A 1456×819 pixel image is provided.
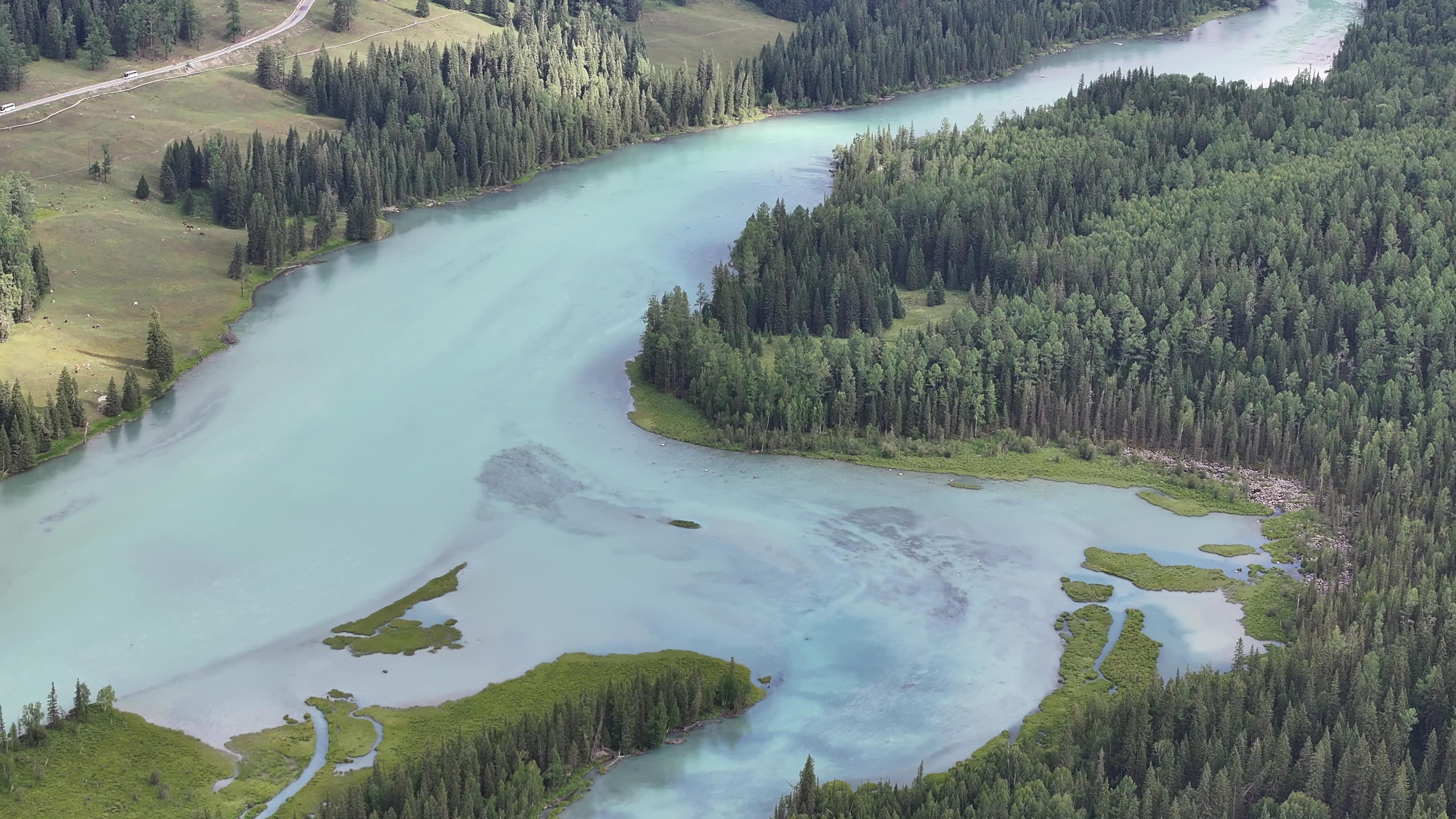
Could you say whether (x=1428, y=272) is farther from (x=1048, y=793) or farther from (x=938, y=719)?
(x=1048, y=793)

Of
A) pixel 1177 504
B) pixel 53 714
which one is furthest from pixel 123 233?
pixel 1177 504

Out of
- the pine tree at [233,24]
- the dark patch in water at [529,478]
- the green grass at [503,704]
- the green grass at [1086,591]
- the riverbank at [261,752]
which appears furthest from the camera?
the pine tree at [233,24]

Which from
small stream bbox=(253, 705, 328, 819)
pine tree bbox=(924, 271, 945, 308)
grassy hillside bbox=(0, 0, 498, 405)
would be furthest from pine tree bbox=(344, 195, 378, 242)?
small stream bbox=(253, 705, 328, 819)

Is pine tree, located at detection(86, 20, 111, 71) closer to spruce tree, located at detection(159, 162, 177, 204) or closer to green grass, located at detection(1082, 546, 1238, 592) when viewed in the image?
spruce tree, located at detection(159, 162, 177, 204)

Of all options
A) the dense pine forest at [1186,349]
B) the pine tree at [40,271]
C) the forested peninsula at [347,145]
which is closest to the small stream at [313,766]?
the dense pine forest at [1186,349]

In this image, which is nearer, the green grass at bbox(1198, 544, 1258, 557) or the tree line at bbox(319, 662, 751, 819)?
the tree line at bbox(319, 662, 751, 819)

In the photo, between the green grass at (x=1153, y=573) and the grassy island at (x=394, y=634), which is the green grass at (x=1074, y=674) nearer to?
the green grass at (x=1153, y=573)
